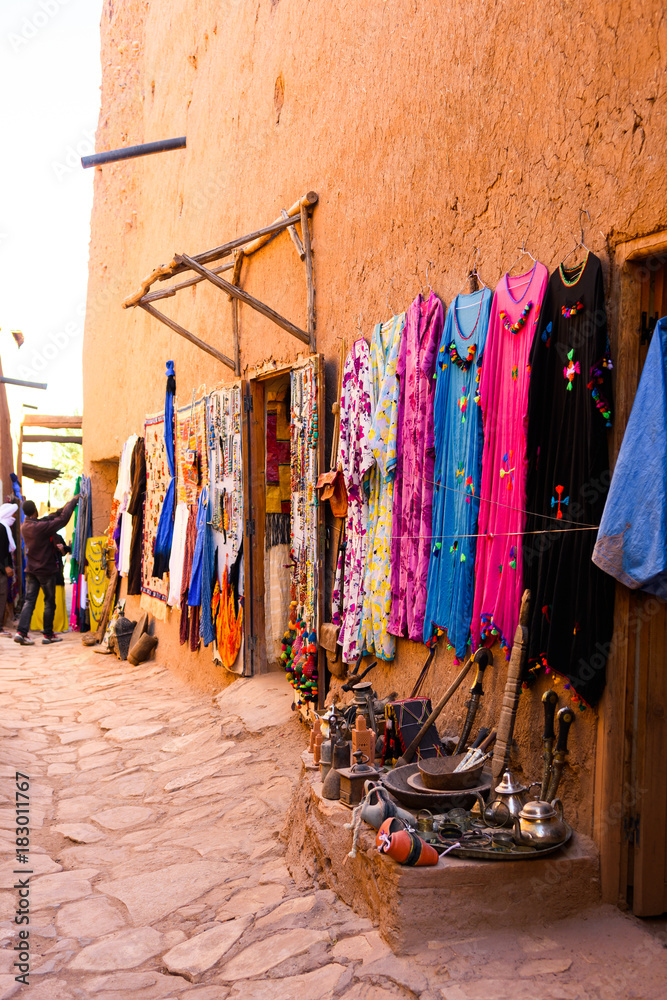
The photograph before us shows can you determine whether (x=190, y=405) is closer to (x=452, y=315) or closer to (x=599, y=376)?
(x=452, y=315)

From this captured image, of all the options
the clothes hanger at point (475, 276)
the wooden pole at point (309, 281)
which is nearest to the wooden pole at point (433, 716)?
the clothes hanger at point (475, 276)

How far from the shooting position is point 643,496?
2.60 metres

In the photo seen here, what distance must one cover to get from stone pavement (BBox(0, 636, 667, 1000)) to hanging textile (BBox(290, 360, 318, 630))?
798 mm

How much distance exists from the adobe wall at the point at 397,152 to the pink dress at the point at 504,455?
17 cm

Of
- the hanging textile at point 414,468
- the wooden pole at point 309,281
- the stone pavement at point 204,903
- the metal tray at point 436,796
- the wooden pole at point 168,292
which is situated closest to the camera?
the stone pavement at point 204,903

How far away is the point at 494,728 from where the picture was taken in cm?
334

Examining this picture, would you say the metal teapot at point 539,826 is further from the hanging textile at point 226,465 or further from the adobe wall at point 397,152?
the hanging textile at point 226,465

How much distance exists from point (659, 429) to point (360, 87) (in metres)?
3.00

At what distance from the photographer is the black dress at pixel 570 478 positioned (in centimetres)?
277

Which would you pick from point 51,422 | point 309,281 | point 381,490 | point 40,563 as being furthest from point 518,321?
point 51,422

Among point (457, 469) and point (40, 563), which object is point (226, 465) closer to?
point (457, 469)

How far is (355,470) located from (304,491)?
35.8 inches

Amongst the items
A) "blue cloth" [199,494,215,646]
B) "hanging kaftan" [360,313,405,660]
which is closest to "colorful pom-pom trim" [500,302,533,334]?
"hanging kaftan" [360,313,405,660]

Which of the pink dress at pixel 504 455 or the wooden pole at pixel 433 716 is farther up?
the pink dress at pixel 504 455
